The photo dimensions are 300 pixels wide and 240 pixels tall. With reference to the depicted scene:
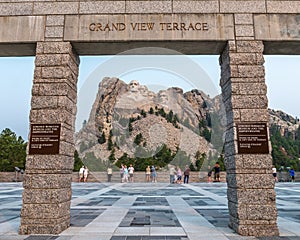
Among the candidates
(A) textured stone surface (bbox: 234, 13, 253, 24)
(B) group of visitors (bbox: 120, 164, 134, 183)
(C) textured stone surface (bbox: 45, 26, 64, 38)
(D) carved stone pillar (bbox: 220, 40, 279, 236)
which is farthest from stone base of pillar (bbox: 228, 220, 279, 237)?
(B) group of visitors (bbox: 120, 164, 134, 183)

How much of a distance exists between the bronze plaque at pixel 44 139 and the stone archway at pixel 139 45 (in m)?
0.03

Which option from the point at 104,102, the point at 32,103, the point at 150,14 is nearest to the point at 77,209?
the point at 32,103

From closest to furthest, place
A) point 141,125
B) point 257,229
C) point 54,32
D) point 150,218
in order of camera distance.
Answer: point 257,229, point 54,32, point 150,218, point 141,125

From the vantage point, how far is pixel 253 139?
21.7ft

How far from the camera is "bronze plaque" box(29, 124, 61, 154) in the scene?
6.67m

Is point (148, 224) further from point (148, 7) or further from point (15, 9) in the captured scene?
point (15, 9)

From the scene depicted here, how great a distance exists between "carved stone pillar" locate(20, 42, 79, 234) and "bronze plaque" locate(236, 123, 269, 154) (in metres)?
4.62

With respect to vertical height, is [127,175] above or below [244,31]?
below

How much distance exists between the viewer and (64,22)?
23.7 ft

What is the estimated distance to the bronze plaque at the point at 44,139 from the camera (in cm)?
667

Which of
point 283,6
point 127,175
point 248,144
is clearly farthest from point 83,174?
point 283,6

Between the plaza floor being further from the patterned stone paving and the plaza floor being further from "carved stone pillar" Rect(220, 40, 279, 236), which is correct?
"carved stone pillar" Rect(220, 40, 279, 236)

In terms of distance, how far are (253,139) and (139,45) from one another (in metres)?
4.04

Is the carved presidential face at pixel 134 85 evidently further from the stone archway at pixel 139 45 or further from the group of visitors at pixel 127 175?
the stone archway at pixel 139 45
